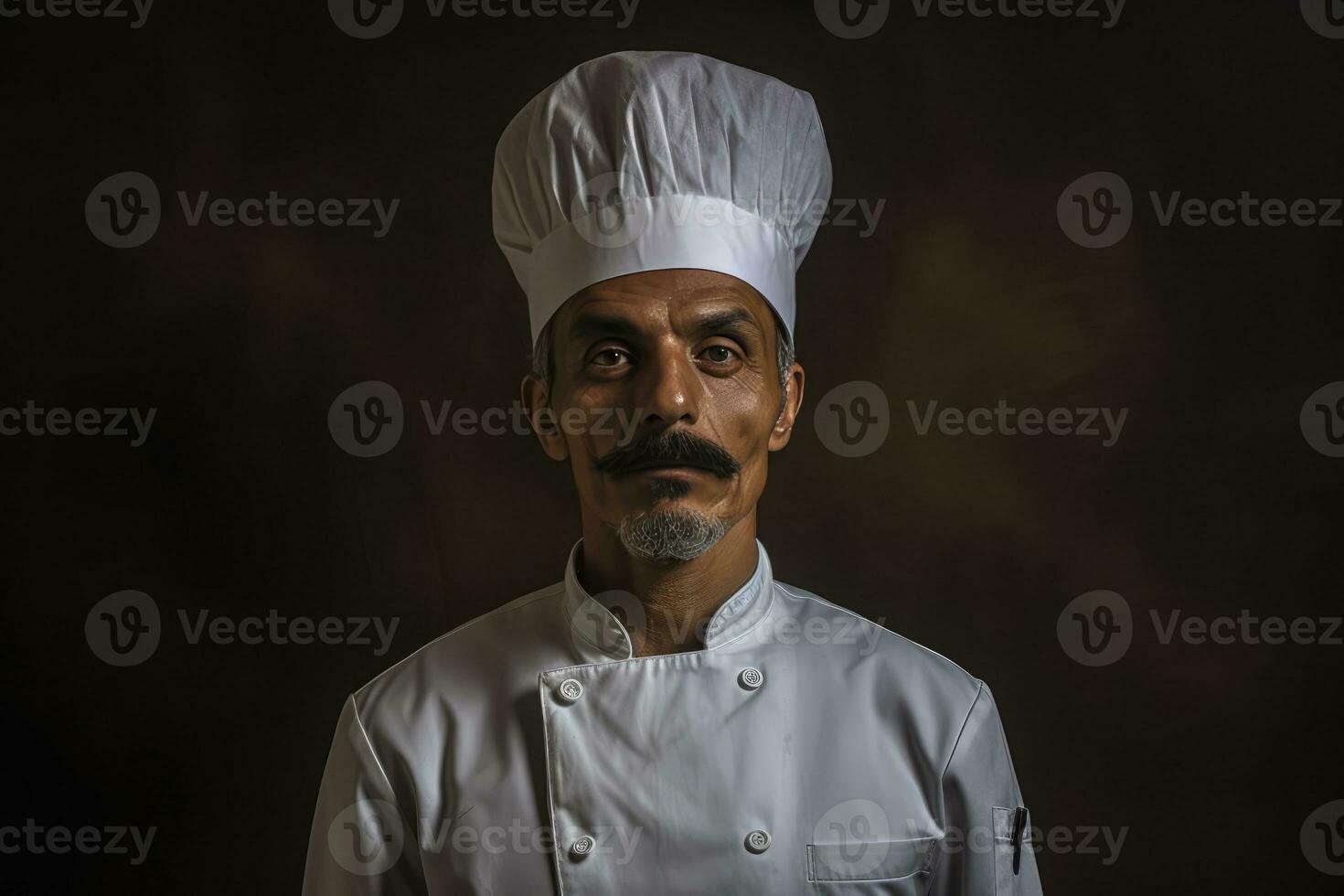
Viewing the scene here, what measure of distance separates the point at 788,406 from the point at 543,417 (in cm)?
39

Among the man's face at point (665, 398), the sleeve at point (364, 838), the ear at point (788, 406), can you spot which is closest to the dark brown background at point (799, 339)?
the ear at point (788, 406)

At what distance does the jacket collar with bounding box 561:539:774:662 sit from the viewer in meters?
1.98

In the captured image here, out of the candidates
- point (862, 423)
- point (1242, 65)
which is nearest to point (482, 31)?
point (862, 423)

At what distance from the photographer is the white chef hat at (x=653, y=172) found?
193 cm

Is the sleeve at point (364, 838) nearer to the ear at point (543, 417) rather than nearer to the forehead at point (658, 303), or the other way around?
the ear at point (543, 417)

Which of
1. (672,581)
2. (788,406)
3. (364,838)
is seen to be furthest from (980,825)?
(364,838)

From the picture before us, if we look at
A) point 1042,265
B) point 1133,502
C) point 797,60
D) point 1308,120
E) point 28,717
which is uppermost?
point 797,60

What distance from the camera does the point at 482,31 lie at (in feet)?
8.36

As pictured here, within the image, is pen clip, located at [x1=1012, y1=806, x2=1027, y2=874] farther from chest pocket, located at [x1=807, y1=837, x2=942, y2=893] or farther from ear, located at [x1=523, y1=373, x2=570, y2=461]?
ear, located at [x1=523, y1=373, x2=570, y2=461]

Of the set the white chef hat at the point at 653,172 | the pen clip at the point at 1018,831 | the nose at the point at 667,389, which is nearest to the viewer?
the nose at the point at 667,389

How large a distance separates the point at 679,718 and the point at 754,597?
0.22m

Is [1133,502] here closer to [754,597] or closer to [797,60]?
[754,597]

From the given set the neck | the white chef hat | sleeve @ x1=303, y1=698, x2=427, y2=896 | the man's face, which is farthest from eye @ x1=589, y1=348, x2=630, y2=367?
sleeve @ x1=303, y1=698, x2=427, y2=896

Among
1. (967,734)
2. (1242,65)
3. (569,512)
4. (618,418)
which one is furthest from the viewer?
(569,512)
